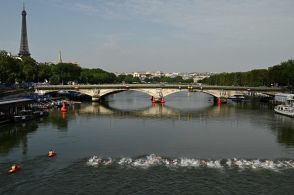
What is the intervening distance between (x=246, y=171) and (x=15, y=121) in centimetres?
3475

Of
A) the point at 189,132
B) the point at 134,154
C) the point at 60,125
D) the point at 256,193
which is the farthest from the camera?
the point at 60,125

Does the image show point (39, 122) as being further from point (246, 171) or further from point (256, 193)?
point (256, 193)

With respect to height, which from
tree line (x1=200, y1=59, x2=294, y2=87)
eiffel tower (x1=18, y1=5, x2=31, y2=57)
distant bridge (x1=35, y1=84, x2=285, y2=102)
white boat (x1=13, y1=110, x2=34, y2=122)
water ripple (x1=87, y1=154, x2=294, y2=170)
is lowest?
water ripple (x1=87, y1=154, x2=294, y2=170)

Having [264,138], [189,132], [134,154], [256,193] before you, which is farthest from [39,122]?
[256,193]

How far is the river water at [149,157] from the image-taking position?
25453 millimetres

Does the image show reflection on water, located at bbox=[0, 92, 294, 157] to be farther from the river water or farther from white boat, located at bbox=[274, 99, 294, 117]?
white boat, located at bbox=[274, 99, 294, 117]

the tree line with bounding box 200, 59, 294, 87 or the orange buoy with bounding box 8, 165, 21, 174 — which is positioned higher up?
the tree line with bounding box 200, 59, 294, 87

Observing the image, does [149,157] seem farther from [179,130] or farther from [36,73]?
[36,73]

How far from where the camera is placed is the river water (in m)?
25.5

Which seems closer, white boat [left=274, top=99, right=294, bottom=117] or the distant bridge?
white boat [left=274, top=99, right=294, bottom=117]

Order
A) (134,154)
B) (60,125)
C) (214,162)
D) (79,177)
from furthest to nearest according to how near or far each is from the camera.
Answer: (60,125)
(134,154)
(214,162)
(79,177)

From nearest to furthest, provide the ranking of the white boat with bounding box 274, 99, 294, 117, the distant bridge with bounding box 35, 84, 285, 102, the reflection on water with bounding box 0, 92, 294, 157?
1. the reflection on water with bounding box 0, 92, 294, 157
2. the white boat with bounding box 274, 99, 294, 117
3. the distant bridge with bounding box 35, 84, 285, 102

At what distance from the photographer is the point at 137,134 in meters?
46.4

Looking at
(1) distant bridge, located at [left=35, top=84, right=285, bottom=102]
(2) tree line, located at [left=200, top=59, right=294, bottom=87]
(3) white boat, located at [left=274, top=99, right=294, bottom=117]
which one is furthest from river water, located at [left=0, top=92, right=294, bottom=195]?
(2) tree line, located at [left=200, top=59, right=294, bottom=87]
